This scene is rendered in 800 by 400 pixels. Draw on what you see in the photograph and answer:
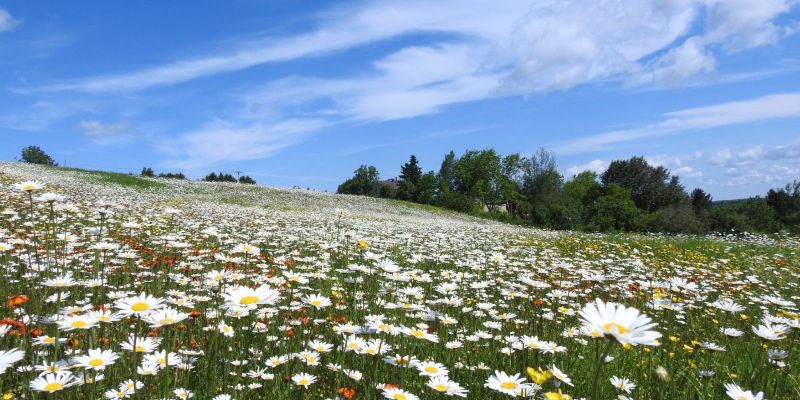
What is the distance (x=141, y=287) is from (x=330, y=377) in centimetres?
289

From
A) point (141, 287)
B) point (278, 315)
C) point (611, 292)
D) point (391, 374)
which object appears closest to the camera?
point (391, 374)

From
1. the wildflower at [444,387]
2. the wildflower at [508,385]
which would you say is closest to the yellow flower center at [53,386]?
the wildflower at [444,387]

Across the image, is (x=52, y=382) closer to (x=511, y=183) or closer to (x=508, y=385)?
(x=508, y=385)

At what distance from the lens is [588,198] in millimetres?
61938

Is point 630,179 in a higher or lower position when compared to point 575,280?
higher

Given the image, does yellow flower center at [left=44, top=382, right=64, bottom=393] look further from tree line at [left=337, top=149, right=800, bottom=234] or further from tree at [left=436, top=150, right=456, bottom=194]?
tree at [left=436, top=150, right=456, bottom=194]

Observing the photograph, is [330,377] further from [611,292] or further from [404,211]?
[404,211]

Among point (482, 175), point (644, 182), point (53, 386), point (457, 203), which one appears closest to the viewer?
point (53, 386)

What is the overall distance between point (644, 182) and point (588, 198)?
1215 cm

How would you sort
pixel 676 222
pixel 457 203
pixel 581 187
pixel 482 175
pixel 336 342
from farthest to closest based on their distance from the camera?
pixel 581 187
pixel 482 175
pixel 457 203
pixel 676 222
pixel 336 342

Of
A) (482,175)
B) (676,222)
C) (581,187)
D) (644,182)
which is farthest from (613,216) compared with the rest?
(581,187)

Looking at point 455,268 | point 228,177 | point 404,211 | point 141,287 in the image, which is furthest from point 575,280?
point 228,177

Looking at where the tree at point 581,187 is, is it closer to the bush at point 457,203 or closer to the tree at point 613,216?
the bush at point 457,203

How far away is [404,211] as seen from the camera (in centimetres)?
4338
